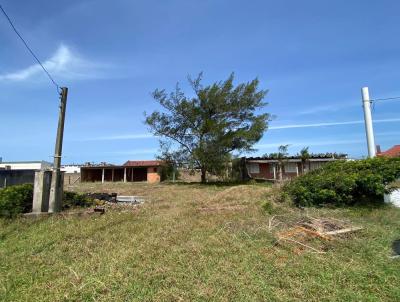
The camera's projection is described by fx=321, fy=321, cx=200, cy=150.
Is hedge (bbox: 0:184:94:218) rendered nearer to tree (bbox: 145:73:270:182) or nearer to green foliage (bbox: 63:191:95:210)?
green foliage (bbox: 63:191:95:210)

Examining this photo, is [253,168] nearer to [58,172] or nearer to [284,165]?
[284,165]

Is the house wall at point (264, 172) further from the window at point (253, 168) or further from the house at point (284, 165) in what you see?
the window at point (253, 168)

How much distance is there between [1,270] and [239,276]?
3154mm

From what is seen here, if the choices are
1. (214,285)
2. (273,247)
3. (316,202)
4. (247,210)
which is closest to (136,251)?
(214,285)

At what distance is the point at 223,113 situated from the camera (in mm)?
22109

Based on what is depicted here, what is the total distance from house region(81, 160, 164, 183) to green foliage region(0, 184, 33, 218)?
1046 inches


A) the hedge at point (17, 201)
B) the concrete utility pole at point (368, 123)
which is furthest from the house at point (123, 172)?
the concrete utility pole at point (368, 123)

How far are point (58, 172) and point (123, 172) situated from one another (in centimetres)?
2940

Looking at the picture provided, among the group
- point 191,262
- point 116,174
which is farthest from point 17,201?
point 116,174

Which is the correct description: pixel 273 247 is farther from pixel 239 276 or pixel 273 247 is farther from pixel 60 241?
pixel 60 241

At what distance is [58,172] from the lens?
8406 mm

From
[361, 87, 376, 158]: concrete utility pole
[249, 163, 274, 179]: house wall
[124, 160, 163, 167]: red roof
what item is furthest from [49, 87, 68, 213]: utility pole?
[124, 160, 163, 167]: red roof

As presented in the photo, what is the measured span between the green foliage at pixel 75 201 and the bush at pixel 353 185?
6.12 metres

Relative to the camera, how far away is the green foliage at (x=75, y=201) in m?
9.27
